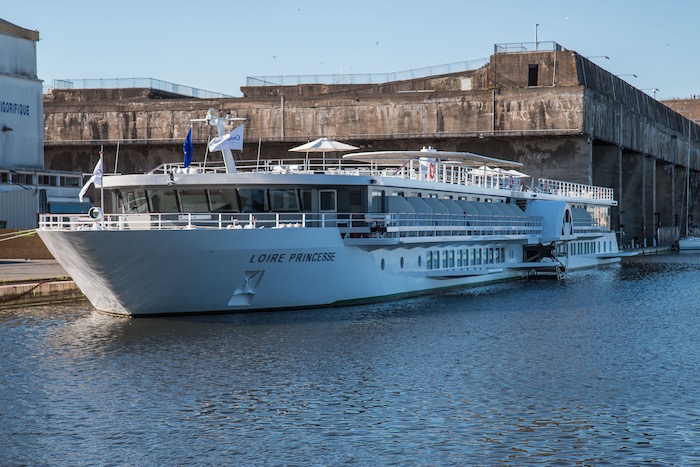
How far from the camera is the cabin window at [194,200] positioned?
35.4 metres

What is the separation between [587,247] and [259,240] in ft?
137

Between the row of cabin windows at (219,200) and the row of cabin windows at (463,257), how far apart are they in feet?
32.4

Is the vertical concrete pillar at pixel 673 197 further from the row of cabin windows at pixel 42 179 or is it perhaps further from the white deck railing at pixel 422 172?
the row of cabin windows at pixel 42 179

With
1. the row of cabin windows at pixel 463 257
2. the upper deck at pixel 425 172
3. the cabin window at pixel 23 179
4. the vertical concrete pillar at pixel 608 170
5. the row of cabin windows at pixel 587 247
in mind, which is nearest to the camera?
the upper deck at pixel 425 172

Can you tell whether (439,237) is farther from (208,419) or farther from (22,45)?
(22,45)

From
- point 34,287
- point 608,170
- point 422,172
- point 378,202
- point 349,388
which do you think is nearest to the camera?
point 349,388

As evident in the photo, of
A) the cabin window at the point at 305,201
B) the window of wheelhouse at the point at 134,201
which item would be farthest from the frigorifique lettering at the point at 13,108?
the cabin window at the point at 305,201

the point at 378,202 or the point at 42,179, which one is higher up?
the point at 42,179

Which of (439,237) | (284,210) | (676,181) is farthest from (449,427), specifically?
(676,181)

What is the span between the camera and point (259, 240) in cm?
3225

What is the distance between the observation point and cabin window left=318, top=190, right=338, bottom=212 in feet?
122

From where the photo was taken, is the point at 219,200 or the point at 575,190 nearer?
the point at 219,200

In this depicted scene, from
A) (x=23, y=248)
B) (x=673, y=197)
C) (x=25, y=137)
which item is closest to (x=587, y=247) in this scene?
(x=23, y=248)

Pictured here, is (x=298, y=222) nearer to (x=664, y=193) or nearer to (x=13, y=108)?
(x=13, y=108)
